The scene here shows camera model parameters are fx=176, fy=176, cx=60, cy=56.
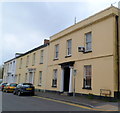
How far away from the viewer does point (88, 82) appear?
16.5 metres

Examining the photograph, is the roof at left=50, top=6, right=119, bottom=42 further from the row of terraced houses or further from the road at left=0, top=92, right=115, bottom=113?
the road at left=0, top=92, right=115, bottom=113

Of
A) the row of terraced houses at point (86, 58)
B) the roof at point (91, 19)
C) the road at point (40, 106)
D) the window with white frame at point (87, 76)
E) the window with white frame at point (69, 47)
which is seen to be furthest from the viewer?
the window with white frame at point (69, 47)

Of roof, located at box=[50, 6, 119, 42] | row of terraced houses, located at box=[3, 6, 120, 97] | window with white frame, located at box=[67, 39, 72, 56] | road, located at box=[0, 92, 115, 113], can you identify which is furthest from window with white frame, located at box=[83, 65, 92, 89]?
roof, located at box=[50, 6, 119, 42]

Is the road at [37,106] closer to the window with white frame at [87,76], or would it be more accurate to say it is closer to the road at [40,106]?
the road at [40,106]

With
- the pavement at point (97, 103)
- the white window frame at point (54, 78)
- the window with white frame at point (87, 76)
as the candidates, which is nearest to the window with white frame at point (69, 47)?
the white window frame at point (54, 78)

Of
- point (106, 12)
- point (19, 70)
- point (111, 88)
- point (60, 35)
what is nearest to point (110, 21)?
point (106, 12)

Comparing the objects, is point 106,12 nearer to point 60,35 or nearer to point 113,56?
point 113,56

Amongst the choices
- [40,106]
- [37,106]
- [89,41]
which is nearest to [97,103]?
[40,106]

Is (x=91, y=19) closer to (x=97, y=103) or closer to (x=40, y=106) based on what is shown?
(x=97, y=103)

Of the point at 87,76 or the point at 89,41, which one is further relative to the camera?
the point at 89,41

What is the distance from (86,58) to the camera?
55.5 ft

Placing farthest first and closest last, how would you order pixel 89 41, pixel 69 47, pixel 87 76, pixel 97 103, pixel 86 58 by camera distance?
1. pixel 69 47
2. pixel 89 41
3. pixel 86 58
4. pixel 87 76
5. pixel 97 103

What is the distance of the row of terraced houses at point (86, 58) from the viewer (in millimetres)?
14352

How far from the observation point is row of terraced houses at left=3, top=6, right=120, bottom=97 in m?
14.4
